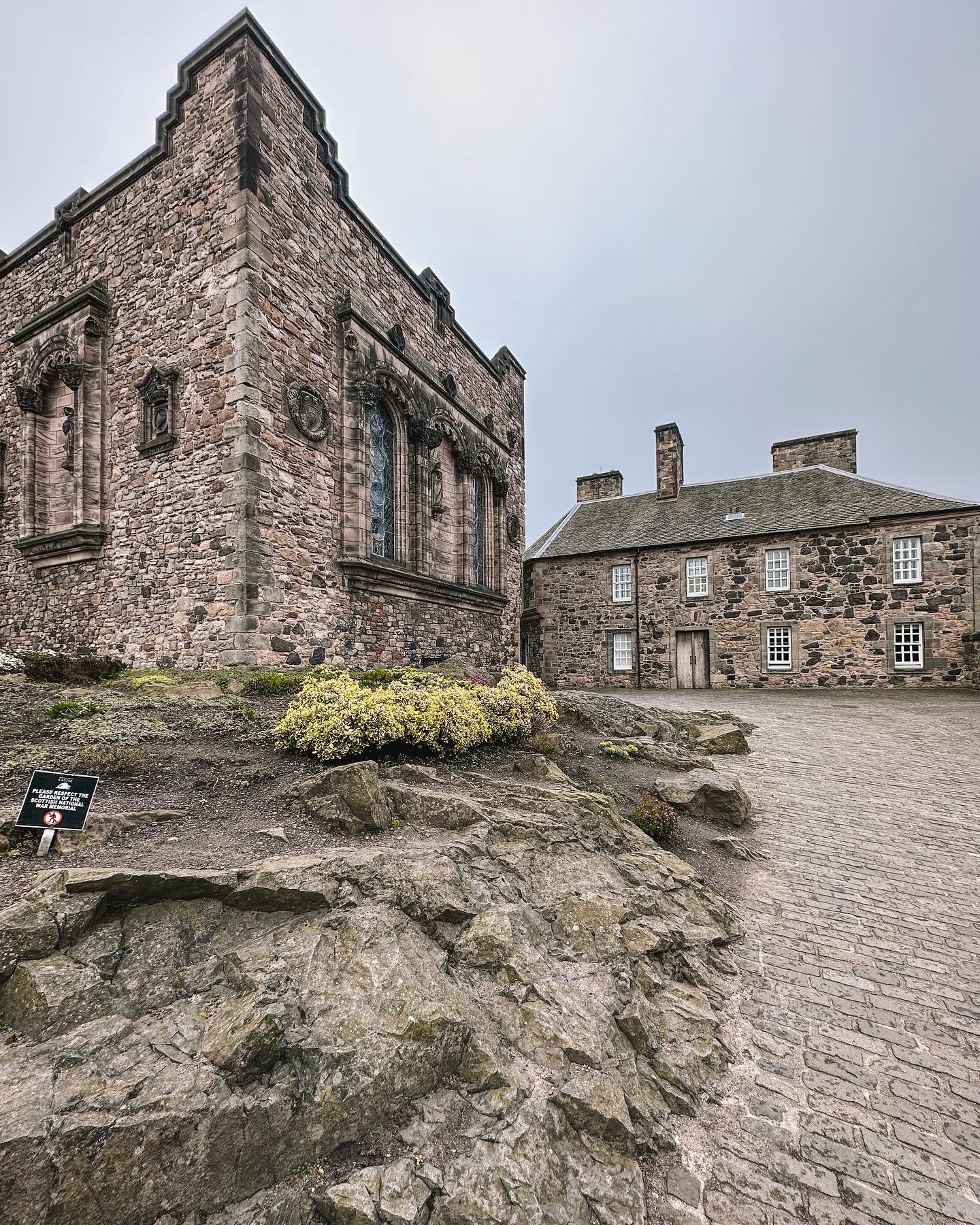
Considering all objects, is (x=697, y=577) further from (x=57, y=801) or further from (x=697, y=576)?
(x=57, y=801)

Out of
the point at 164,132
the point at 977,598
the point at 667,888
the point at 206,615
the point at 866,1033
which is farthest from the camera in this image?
the point at 977,598

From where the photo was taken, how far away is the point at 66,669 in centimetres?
817

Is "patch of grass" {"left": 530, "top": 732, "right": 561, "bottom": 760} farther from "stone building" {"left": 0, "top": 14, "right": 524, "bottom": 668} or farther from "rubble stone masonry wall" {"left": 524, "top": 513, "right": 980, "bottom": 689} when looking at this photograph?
"rubble stone masonry wall" {"left": 524, "top": 513, "right": 980, "bottom": 689}

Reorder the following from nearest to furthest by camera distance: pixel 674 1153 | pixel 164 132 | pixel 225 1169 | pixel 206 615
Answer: pixel 225 1169, pixel 674 1153, pixel 206 615, pixel 164 132

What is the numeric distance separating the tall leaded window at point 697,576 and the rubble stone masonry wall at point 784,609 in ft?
0.67

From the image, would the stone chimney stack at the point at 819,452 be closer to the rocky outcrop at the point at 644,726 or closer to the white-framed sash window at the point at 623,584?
the white-framed sash window at the point at 623,584

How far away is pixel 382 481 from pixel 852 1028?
12564 millimetres

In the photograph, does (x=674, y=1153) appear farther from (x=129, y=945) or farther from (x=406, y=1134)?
(x=129, y=945)

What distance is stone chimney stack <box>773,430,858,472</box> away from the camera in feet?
76.1

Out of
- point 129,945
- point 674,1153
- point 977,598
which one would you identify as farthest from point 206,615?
point 977,598

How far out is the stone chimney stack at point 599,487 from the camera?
28.8 m

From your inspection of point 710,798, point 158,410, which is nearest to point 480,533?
point 158,410

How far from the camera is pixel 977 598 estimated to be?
18.5 metres

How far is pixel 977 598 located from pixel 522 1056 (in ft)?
76.3
